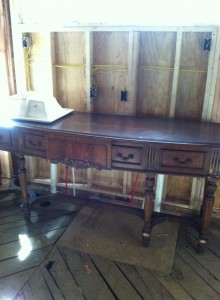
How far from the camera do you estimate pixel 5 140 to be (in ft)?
6.46

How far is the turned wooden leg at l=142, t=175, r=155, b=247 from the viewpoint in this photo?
5.83 feet

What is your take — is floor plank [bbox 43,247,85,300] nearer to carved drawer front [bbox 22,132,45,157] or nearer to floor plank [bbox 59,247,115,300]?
floor plank [bbox 59,247,115,300]

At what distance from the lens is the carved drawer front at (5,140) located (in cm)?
194

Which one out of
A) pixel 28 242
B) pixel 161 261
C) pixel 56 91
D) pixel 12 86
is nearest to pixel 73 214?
pixel 28 242

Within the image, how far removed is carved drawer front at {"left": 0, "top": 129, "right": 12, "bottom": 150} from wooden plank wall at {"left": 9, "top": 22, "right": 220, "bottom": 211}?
61cm

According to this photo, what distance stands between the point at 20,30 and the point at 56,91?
0.56m

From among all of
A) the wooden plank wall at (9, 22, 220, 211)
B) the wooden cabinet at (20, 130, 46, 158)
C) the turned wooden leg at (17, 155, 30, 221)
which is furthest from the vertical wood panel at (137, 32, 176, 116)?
the turned wooden leg at (17, 155, 30, 221)

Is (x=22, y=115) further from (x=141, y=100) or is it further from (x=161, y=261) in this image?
(x=161, y=261)

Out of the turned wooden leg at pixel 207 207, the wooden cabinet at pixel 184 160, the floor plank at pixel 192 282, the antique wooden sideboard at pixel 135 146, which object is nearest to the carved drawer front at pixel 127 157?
the antique wooden sideboard at pixel 135 146

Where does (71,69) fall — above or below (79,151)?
above

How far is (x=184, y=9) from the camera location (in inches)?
73.5

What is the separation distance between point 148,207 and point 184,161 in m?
0.43

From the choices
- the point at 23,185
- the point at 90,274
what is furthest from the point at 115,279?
the point at 23,185

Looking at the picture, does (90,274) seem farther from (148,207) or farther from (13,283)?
(148,207)
